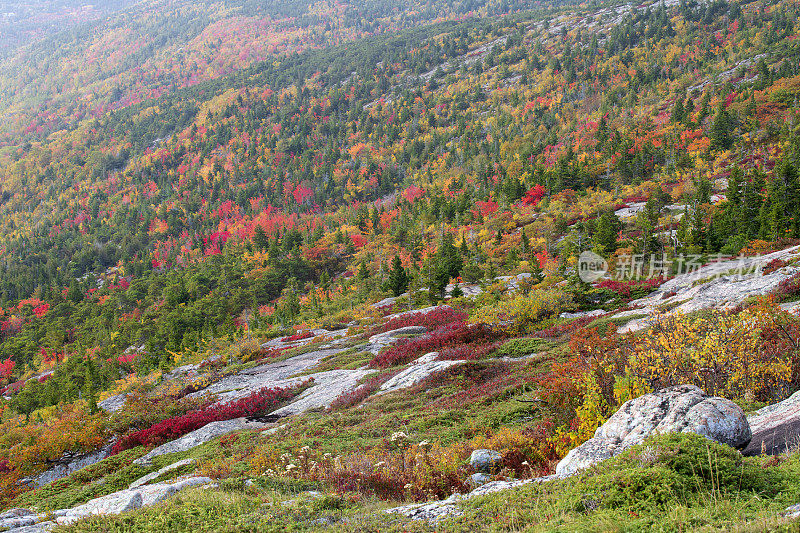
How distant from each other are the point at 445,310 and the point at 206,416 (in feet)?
71.7

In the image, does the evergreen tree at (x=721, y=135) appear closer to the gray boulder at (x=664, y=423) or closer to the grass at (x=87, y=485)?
the gray boulder at (x=664, y=423)

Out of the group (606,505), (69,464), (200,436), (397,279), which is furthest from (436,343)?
(397,279)

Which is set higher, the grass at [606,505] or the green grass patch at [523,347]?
the grass at [606,505]

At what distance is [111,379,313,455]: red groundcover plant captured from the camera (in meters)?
19.6

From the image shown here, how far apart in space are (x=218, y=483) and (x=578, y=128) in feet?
451

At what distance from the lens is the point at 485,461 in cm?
971

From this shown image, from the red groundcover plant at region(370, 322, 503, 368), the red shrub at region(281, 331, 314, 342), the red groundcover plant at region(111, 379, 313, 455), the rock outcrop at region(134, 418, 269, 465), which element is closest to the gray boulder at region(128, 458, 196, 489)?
the rock outcrop at region(134, 418, 269, 465)

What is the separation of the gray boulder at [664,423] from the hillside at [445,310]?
200mm

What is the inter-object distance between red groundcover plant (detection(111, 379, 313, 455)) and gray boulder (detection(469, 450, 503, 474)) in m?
15.0

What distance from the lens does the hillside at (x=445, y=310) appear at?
25.5 feet

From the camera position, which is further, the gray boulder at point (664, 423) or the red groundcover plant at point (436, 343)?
the red groundcover plant at point (436, 343)

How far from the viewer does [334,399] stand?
68.0 ft

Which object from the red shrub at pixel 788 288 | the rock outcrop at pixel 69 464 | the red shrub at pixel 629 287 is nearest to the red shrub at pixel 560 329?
the red shrub at pixel 788 288

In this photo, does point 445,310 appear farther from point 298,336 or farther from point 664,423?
point 664,423
